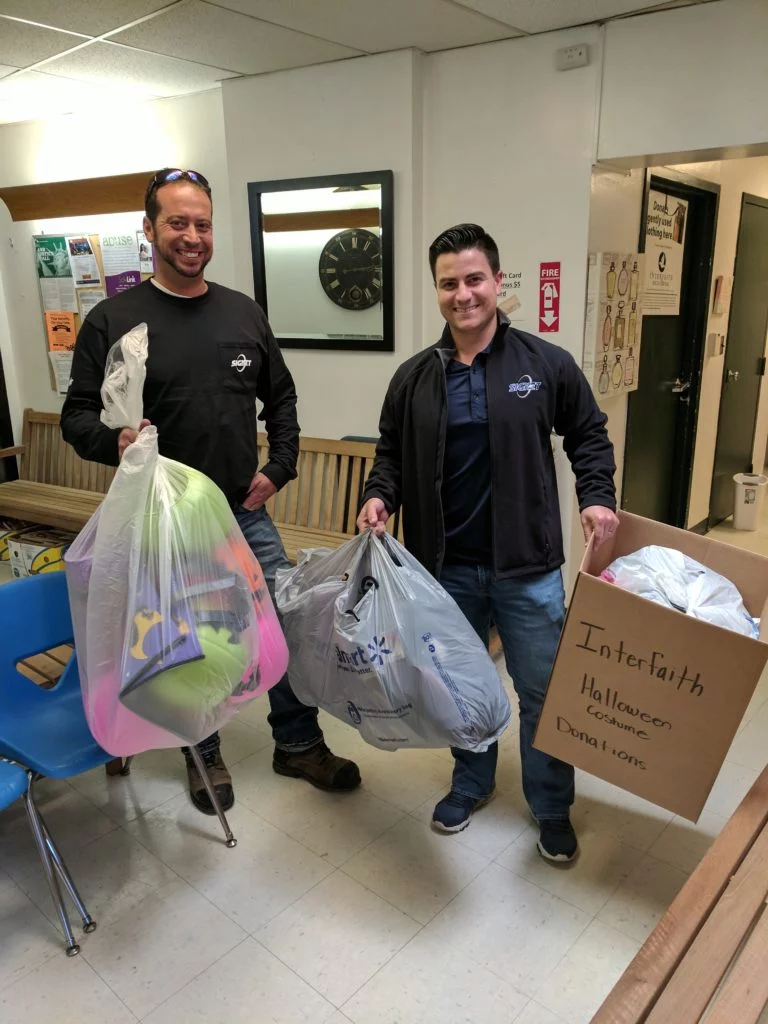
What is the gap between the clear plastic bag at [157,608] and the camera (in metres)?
1.48

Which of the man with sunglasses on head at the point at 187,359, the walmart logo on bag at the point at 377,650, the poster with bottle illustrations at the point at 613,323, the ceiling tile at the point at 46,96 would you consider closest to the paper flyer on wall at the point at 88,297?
the ceiling tile at the point at 46,96

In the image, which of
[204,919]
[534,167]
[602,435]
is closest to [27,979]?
[204,919]

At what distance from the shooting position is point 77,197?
3984 mm

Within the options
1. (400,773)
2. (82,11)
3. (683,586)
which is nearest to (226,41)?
(82,11)

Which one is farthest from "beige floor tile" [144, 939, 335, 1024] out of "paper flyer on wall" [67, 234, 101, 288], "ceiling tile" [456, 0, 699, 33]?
"paper flyer on wall" [67, 234, 101, 288]

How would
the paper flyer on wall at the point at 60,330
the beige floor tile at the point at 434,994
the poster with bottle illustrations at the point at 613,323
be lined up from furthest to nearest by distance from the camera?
1. the paper flyer on wall at the point at 60,330
2. the poster with bottle illustrations at the point at 613,323
3. the beige floor tile at the point at 434,994

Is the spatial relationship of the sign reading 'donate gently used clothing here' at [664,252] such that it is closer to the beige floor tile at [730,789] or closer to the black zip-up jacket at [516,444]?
the black zip-up jacket at [516,444]

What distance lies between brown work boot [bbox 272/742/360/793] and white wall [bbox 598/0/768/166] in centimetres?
225

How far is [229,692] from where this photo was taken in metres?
1.56

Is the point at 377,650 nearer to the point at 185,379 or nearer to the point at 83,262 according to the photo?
the point at 185,379

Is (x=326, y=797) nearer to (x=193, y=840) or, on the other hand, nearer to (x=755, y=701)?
(x=193, y=840)

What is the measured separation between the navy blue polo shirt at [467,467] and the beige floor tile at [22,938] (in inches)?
51.8

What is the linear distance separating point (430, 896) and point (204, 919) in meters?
0.55

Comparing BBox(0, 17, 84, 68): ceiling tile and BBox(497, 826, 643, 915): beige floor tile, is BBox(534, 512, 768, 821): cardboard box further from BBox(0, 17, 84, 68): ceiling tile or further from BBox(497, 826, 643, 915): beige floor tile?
BBox(0, 17, 84, 68): ceiling tile
